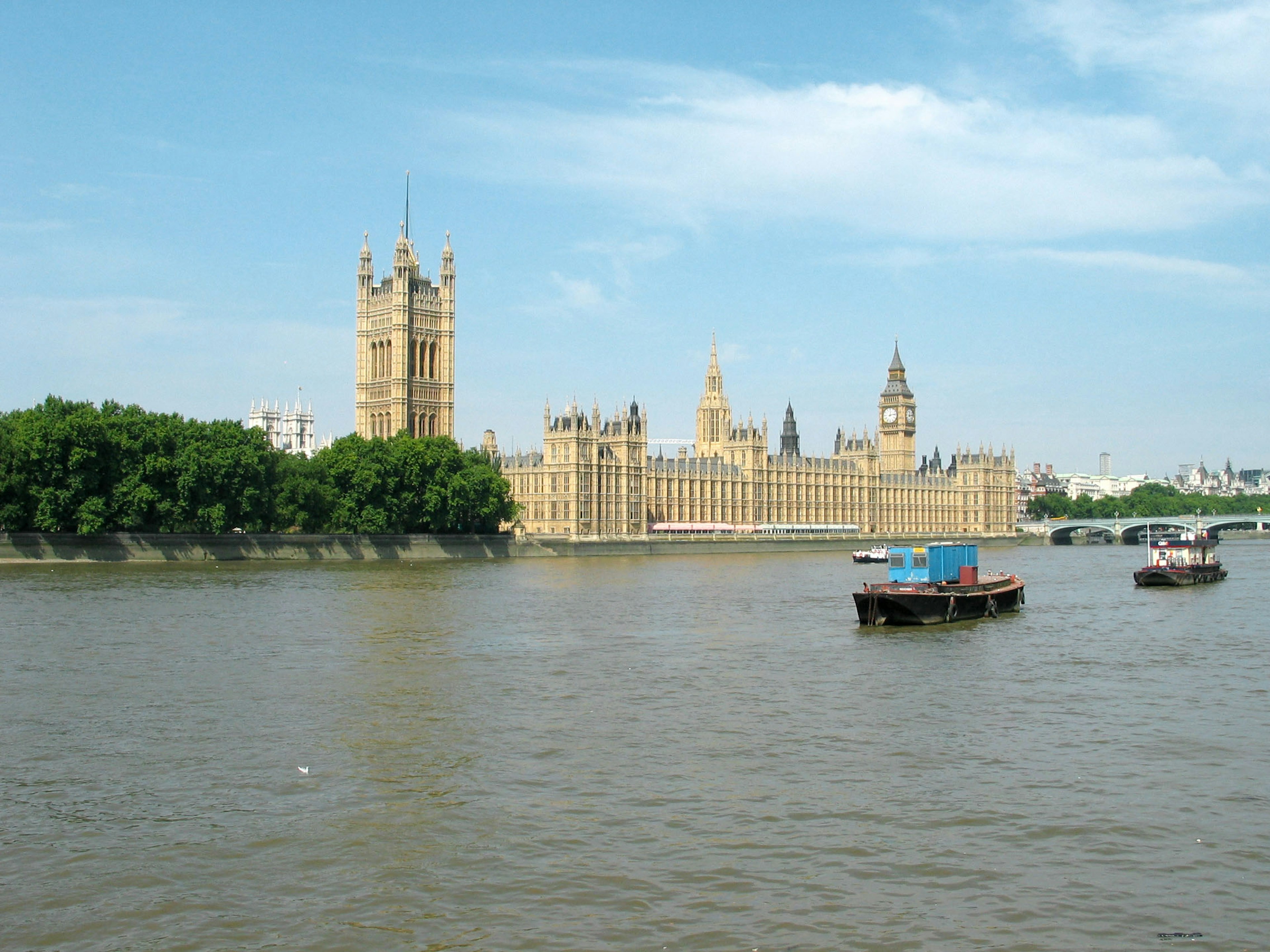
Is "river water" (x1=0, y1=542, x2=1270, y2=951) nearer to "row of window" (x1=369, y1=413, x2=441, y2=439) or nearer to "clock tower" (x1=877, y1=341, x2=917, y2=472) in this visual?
"row of window" (x1=369, y1=413, x2=441, y2=439)

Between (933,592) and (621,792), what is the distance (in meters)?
26.5

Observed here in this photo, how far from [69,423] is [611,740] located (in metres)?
52.3

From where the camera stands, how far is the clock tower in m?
168

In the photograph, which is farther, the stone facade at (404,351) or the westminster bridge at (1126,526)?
the westminster bridge at (1126,526)

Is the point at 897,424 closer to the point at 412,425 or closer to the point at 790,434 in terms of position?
the point at 790,434

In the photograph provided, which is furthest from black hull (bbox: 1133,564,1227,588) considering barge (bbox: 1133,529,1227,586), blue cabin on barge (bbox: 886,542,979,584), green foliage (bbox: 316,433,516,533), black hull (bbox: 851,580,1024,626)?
green foliage (bbox: 316,433,516,533)

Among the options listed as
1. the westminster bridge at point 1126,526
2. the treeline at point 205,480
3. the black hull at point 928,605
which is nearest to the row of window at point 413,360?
the treeline at point 205,480

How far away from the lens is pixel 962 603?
42812mm

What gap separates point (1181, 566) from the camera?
62.4m

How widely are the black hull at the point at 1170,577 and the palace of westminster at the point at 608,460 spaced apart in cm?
5428

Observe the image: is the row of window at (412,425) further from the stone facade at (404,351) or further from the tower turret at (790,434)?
the tower turret at (790,434)

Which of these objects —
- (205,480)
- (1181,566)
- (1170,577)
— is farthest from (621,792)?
(205,480)

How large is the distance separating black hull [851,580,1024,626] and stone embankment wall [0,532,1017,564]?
1590 inches

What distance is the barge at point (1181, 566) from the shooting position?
6053 centimetres
